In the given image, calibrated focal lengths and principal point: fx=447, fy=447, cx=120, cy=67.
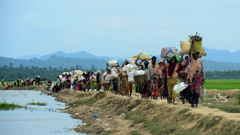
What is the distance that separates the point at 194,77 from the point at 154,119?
5.64ft

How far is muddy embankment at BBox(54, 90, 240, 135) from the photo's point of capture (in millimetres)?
9621

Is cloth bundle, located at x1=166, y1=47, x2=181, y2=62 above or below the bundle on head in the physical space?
below

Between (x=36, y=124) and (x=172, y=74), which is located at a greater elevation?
(x=172, y=74)

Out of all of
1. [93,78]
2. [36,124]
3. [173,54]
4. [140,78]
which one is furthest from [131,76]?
[93,78]

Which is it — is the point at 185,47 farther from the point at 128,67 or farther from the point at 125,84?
the point at 125,84

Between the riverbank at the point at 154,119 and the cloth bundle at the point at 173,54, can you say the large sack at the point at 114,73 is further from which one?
the cloth bundle at the point at 173,54

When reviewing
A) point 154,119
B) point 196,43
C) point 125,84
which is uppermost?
point 196,43

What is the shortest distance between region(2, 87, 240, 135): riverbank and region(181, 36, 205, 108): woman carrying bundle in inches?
12.7

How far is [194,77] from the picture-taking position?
12.3 metres

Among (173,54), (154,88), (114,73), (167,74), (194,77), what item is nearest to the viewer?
(194,77)

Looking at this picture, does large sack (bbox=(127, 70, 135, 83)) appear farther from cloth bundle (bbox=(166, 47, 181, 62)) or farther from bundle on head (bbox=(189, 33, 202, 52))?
bundle on head (bbox=(189, 33, 202, 52))

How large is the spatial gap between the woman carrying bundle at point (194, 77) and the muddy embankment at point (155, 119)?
33 cm

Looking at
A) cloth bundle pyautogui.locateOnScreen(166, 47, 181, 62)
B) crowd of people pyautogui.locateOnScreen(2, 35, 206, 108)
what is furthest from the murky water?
cloth bundle pyautogui.locateOnScreen(166, 47, 181, 62)

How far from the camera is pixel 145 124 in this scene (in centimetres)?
1263
